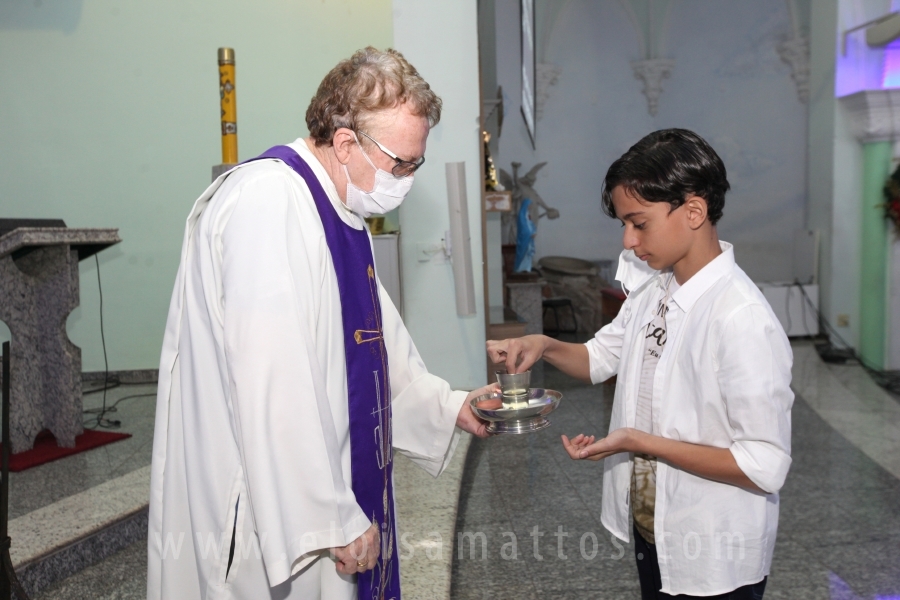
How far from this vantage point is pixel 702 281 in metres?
1.61

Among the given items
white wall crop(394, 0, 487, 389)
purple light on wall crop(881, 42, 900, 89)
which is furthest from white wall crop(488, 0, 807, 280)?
white wall crop(394, 0, 487, 389)

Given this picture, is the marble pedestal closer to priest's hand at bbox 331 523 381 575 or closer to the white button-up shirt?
priest's hand at bbox 331 523 381 575

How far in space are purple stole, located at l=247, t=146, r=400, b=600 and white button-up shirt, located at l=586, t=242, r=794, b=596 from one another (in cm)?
64

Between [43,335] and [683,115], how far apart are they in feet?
35.2

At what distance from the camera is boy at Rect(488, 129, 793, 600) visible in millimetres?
1479

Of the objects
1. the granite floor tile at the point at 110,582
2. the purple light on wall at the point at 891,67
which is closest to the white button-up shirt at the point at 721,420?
the granite floor tile at the point at 110,582

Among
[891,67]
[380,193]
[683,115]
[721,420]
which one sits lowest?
[721,420]

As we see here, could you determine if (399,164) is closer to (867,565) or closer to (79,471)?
(867,565)

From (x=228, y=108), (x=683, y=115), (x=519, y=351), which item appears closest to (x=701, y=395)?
(x=519, y=351)

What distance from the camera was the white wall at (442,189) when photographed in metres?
5.17

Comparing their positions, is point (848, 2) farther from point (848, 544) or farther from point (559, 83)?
point (848, 544)

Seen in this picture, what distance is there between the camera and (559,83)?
1258 cm

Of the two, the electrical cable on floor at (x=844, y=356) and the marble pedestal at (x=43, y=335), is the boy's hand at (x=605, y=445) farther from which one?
the electrical cable on floor at (x=844, y=356)

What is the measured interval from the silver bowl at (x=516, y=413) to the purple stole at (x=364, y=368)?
249 millimetres
